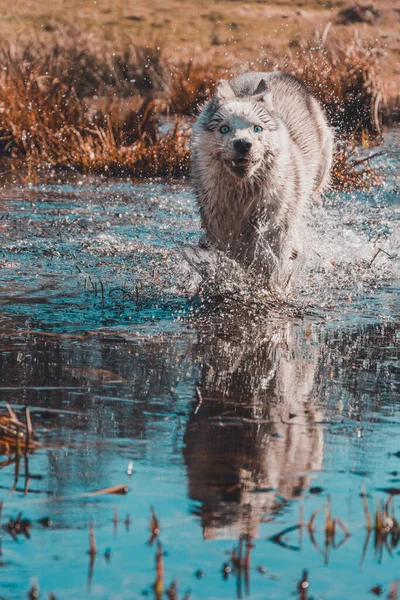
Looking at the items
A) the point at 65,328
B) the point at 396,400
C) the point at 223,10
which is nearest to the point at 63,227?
the point at 65,328

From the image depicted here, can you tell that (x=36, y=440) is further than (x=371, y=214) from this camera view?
No

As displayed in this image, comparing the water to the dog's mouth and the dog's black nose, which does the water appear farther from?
the dog's black nose

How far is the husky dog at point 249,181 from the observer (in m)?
6.15

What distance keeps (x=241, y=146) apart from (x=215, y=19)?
90.1 ft

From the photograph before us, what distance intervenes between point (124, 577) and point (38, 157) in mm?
8888

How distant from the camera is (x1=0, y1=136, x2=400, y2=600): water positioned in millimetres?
2936

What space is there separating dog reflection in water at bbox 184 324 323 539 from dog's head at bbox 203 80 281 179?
1145 mm

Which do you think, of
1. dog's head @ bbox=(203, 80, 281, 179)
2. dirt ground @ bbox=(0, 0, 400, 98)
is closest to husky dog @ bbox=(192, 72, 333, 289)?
dog's head @ bbox=(203, 80, 281, 179)

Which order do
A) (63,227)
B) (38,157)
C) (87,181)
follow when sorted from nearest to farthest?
(63,227) → (87,181) → (38,157)

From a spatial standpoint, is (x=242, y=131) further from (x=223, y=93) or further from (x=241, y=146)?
(x=223, y=93)

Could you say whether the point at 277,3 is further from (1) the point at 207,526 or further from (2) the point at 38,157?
(1) the point at 207,526

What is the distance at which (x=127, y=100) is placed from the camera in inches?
555

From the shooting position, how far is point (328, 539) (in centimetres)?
306

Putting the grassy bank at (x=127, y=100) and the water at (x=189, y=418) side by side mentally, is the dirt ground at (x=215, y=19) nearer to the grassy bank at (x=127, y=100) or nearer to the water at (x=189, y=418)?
the grassy bank at (x=127, y=100)
